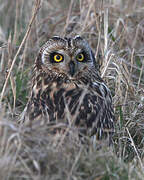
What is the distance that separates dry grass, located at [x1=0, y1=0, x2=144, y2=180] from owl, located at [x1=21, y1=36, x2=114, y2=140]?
0.18 m

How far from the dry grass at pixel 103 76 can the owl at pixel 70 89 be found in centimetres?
18

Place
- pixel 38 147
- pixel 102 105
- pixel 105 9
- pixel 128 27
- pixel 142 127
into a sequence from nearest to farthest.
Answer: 1. pixel 38 147
2. pixel 102 105
3. pixel 142 127
4. pixel 105 9
5. pixel 128 27

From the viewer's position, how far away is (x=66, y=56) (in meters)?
3.06

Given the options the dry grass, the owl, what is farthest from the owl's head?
the dry grass

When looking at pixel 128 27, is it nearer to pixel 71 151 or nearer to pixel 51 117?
pixel 51 117

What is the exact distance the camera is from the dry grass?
242cm

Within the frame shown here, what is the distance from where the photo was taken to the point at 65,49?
3049mm

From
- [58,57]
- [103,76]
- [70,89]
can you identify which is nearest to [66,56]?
[58,57]

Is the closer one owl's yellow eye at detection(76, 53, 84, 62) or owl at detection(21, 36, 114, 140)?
owl at detection(21, 36, 114, 140)

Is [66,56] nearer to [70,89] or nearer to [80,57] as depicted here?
[80,57]

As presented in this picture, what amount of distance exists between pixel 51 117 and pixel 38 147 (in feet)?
1.62

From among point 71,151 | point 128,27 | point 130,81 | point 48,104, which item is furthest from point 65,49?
point 128,27

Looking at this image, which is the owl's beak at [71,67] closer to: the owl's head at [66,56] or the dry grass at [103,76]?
the owl's head at [66,56]

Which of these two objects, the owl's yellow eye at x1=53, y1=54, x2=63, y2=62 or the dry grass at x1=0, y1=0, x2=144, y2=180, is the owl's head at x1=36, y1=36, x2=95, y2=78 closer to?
the owl's yellow eye at x1=53, y1=54, x2=63, y2=62
